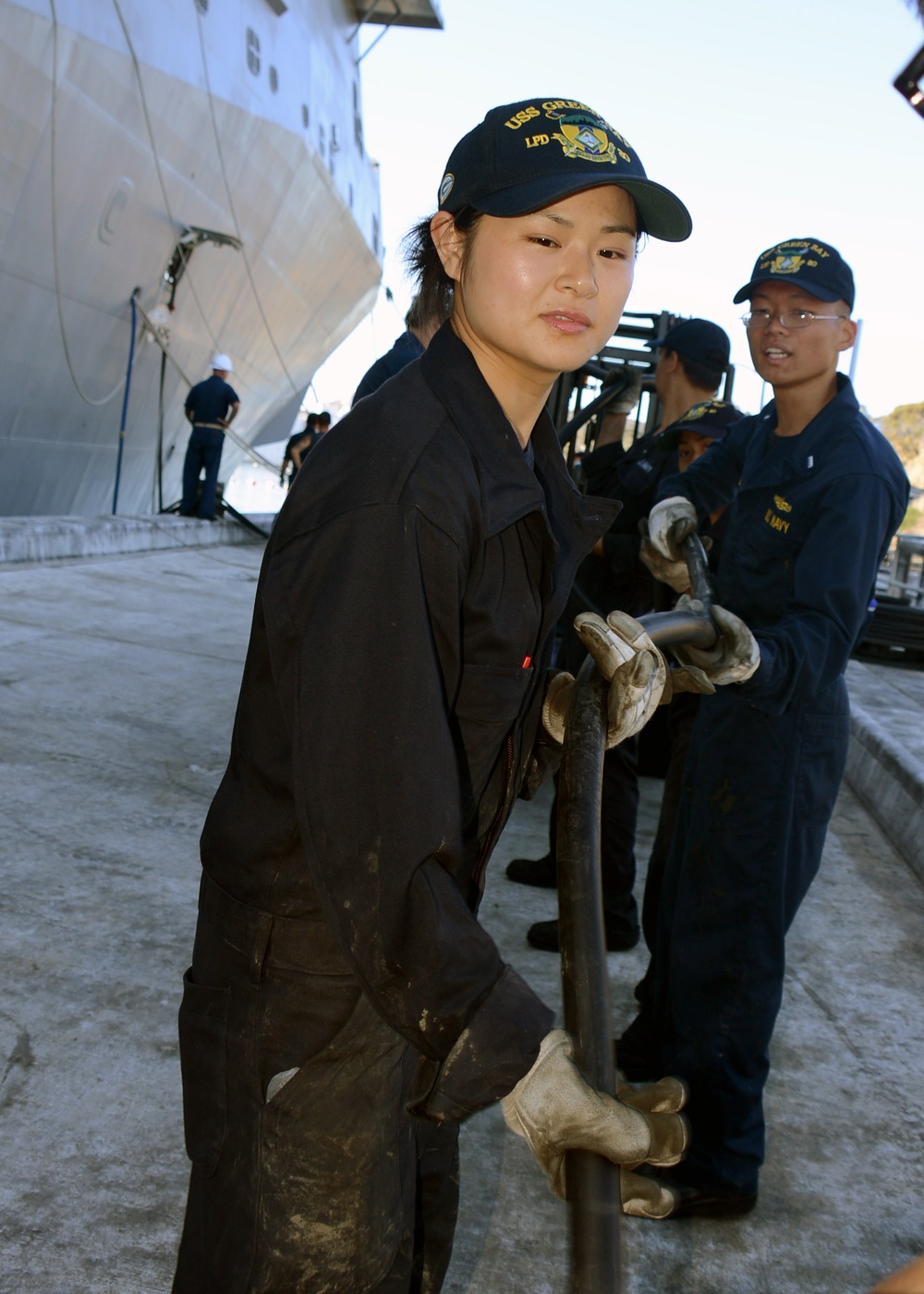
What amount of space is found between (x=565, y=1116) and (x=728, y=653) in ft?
3.69

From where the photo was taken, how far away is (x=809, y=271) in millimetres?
2494

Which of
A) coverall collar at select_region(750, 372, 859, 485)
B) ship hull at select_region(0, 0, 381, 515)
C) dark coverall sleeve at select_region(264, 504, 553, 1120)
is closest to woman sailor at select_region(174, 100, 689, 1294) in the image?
dark coverall sleeve at select_region(264, 504, 553, 1120)

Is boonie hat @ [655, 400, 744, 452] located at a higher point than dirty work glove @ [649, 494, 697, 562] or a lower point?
higher

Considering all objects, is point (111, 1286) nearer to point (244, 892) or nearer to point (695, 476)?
point (244, 892)

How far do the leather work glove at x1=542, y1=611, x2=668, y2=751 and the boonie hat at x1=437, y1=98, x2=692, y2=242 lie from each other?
60cm

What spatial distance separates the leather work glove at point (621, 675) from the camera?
167 cm

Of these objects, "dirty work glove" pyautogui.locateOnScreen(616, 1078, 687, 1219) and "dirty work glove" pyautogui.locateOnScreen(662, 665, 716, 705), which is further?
"dirty work glove" pyautogui.locateOnScreen(662, 665, 716, 705)

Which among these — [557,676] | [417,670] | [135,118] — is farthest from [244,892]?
[135,118]

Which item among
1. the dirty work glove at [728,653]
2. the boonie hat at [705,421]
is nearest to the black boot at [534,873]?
the boonie hat at [705,421]

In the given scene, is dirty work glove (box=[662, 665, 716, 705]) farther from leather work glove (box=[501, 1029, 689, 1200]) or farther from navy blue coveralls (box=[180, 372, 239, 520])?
navy blue coveralls (box=[180, 372, 239, 520])

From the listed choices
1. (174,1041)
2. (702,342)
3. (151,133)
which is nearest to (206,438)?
(151,133)

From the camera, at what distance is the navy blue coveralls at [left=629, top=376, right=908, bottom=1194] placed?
2205mm

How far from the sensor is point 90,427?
1134cm

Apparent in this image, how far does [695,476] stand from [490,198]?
179cm
